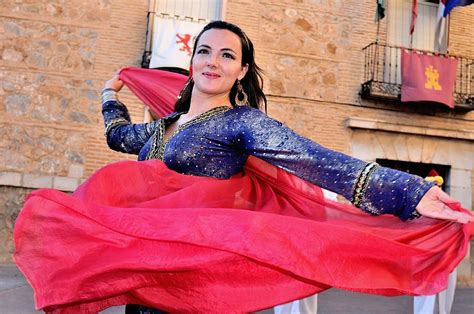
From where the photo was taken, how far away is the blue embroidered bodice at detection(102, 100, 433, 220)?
1.69m

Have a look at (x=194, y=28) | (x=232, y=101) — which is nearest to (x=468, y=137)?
(x=194, y=28)

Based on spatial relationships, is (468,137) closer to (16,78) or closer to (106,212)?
(16,78)

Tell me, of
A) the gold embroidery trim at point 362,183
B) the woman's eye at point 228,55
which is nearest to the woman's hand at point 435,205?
the gold embroidery trim at point 362,183

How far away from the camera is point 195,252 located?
→ 59.4 inches

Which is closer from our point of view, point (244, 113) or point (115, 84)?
point (244, 113)

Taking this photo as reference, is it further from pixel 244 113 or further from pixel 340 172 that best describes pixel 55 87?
pixel 340 172

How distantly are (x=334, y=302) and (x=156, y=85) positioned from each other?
4.46 m

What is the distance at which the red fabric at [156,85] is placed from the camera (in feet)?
10.3

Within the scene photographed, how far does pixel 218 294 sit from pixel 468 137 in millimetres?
9942

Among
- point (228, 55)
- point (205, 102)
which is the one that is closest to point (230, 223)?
point (205, 102)

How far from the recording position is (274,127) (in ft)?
5.90

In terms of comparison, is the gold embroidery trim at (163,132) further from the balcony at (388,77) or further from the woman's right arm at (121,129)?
the balcony at (388,77)

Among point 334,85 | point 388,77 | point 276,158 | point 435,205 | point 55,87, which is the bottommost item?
point 435,205

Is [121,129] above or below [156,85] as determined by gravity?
below
